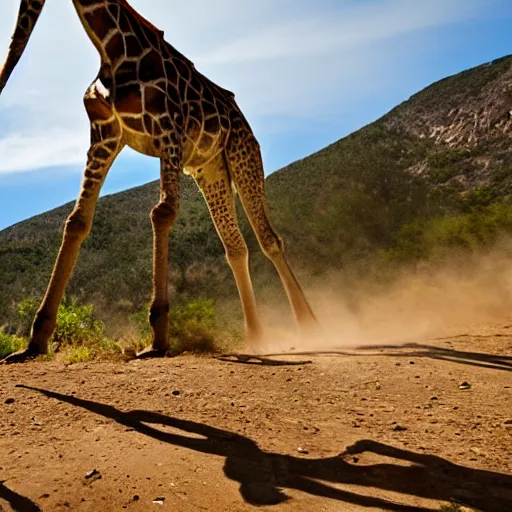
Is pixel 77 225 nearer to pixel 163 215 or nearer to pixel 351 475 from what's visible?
pixel 163 215

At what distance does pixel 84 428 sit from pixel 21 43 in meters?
4.01

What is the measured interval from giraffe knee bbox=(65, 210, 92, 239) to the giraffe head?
152cm

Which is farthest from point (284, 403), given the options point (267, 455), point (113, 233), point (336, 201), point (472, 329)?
point (113, 233)

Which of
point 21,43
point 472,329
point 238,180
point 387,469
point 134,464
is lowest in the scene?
point 472,329

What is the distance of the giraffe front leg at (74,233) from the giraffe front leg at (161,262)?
2.46 feet

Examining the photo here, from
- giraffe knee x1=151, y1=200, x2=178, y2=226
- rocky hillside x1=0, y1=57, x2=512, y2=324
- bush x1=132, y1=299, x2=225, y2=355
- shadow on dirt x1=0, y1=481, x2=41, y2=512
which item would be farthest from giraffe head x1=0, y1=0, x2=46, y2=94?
rocky hillside x1=0, y1=57, x2=512, y2=324

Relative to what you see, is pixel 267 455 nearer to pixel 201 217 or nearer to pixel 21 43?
pixel 21 43

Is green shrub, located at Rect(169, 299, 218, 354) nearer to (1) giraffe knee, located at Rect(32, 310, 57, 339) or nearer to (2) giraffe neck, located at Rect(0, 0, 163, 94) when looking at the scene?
(1) giraffe knee, located at Rect(32, 310, 57, 339)

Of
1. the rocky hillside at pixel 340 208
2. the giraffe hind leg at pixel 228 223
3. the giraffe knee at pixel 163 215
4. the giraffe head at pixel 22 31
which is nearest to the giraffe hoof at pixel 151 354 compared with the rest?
the giraffe knee at pixel 163 215

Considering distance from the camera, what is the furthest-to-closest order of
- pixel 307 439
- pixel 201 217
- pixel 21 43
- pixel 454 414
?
Result: 1. pixel 201 217
2. pixel 21 43
3. pixel 454 414
4. pixel 307 439

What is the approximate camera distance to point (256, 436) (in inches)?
129

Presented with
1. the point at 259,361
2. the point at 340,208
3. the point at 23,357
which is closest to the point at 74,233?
the point at 23,357

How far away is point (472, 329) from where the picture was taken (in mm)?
8094

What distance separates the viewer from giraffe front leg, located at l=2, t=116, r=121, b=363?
17.9 feet
